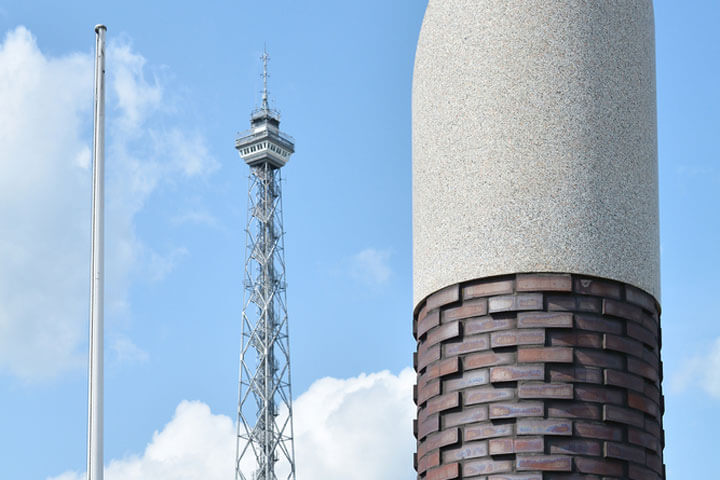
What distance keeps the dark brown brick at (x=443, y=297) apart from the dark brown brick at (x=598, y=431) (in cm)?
115

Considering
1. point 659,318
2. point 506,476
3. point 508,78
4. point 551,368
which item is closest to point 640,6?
point 508,78

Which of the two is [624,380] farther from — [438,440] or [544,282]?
[438,440]

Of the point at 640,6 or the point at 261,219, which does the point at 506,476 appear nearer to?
the point at 640,6

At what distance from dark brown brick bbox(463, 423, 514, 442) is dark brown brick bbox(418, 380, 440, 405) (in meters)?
0.39

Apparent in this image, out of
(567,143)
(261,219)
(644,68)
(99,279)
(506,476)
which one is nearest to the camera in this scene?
(506,476)

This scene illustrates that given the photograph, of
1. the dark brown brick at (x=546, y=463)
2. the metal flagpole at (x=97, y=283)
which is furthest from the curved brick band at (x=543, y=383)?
the metal flagpole at (x=97, y=283)

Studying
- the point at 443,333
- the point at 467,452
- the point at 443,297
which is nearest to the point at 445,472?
the point at 467,452

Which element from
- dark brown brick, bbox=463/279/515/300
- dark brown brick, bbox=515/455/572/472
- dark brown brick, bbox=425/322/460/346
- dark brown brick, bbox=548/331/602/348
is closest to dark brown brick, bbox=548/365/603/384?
dark brown brick, bbox=548/331/602/348

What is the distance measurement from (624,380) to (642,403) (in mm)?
217

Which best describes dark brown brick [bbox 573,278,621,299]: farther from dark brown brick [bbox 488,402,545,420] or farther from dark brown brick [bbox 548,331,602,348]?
dark brown brick [bbox 488,402,545,420]

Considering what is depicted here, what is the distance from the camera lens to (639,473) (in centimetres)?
754

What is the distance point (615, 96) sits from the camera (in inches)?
320

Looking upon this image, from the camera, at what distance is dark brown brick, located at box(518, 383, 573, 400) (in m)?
7.42

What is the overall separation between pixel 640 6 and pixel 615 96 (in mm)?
826
